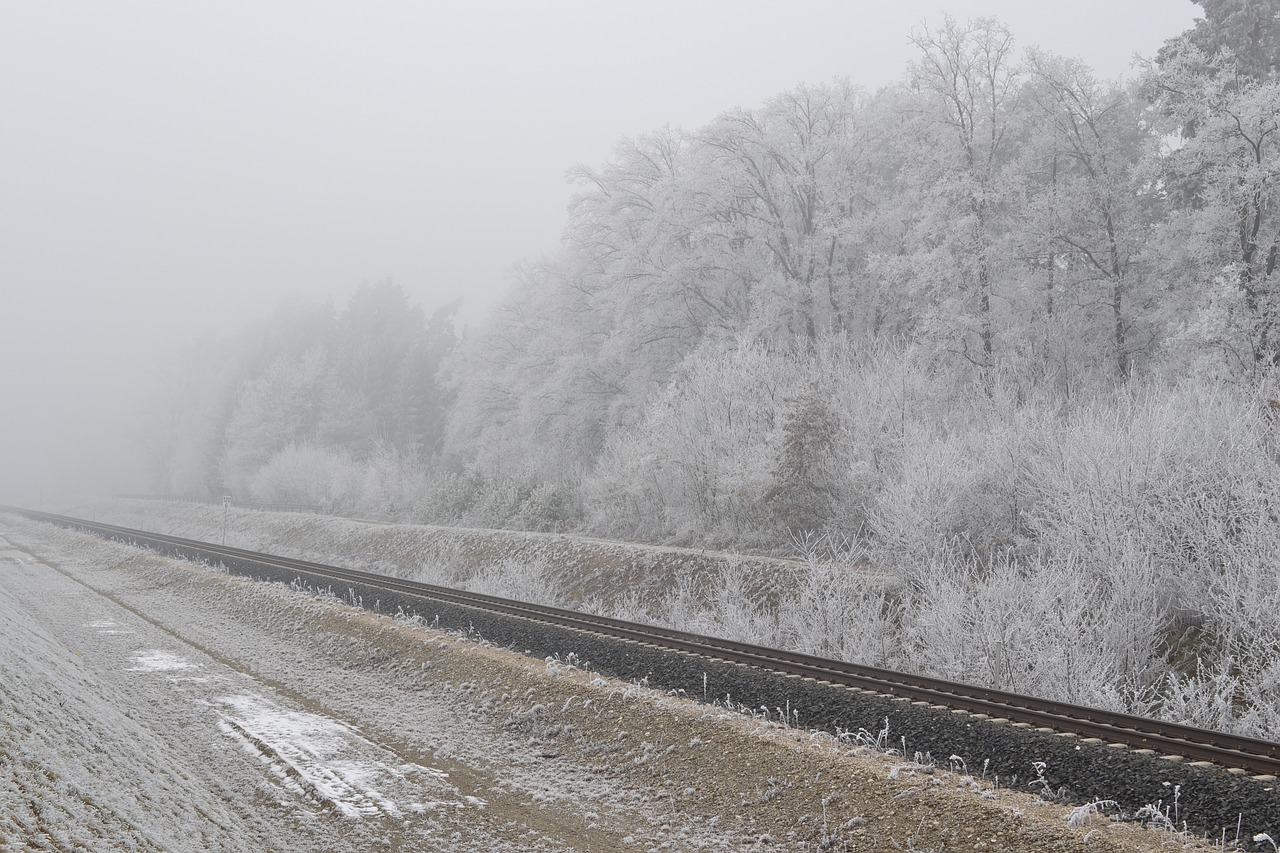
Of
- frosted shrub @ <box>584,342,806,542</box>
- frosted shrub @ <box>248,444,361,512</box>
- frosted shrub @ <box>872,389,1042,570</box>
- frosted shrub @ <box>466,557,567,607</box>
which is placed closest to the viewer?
frosted shrub @ <box>872,389,1042,570</box>

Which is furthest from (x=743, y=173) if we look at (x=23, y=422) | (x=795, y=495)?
(x=23, y=422)

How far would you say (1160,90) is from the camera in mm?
23000

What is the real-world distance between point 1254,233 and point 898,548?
1355 centimetres

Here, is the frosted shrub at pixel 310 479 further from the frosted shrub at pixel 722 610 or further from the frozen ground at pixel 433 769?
the frozen ground at pixel 433 769

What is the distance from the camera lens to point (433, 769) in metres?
9.48

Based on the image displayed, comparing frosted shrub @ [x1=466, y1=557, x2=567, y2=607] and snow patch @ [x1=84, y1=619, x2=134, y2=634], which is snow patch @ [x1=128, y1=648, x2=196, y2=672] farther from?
frosted shrub @ [x1=466, y1=557, x2=567, y2=607]

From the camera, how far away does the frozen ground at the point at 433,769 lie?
22.0ft

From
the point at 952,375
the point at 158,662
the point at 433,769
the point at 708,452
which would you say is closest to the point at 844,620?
the point at 433,769

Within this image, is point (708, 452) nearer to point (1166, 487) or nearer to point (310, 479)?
point (1166, 487)

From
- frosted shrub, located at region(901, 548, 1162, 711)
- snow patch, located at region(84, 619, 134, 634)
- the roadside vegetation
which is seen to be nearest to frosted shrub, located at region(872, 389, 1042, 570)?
the roadside vegetation

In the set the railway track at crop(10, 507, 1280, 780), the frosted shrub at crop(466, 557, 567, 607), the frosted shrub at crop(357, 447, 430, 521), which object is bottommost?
the frosted shrub at crop(466, 557, 567, 607)

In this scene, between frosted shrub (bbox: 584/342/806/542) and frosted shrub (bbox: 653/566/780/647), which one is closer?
frosted shrub (bbox: 653/566/780/647)

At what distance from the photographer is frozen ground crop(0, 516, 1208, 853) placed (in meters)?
6.71

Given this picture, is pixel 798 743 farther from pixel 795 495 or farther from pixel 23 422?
pixel 23 422
